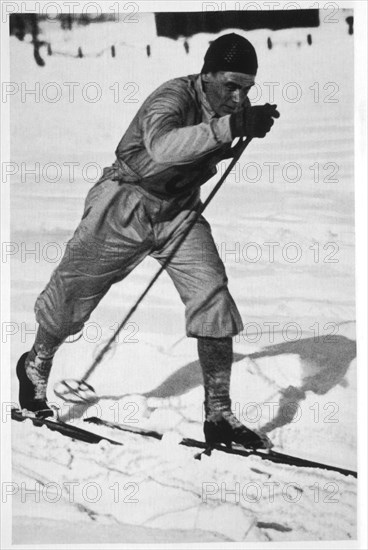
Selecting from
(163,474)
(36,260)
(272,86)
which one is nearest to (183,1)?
(272,86)

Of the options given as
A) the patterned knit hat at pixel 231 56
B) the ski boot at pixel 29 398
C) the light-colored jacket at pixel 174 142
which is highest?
the patterned knit hat at pixel 231 56

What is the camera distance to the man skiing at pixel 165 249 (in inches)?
69.6

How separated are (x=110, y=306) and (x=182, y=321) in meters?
0.20

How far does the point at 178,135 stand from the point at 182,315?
1.56 ft

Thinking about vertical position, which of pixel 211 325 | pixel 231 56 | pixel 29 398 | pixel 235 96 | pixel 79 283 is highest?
pixel 231 56

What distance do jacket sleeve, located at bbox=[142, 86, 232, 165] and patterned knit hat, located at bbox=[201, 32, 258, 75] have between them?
0.14 meters

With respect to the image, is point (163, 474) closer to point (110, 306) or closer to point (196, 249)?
point (110, 306)

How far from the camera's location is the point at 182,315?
1781mm

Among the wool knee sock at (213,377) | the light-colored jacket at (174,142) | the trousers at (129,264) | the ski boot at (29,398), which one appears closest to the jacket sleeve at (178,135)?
the light-colored jacket at (174,142)

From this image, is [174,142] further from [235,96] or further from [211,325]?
[211,325]

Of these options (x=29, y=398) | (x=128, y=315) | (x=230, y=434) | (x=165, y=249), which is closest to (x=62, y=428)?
(x=29, y=398)

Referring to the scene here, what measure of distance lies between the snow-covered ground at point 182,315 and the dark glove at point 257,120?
0.03m

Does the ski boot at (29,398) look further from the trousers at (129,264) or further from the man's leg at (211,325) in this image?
the man's leg at (211,325)

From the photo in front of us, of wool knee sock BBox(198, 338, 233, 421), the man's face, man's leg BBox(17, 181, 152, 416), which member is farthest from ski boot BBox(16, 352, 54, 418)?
the man's face
